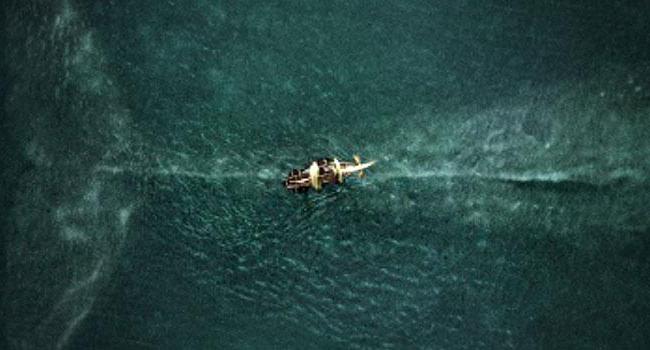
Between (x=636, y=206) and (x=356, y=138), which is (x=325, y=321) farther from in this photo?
(x=636, y=206)

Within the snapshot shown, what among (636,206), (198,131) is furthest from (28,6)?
(636,206)

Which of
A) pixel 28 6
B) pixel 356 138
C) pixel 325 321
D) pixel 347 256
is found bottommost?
pixel 325 321

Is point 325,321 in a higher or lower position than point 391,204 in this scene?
lower

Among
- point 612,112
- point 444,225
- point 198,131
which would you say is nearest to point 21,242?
point 198,131

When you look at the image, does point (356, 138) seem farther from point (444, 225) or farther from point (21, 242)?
point (21, 242)

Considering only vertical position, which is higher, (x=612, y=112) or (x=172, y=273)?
(x=612, y=112)

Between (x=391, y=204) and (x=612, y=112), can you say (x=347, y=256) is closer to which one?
(x=391, y=204)
